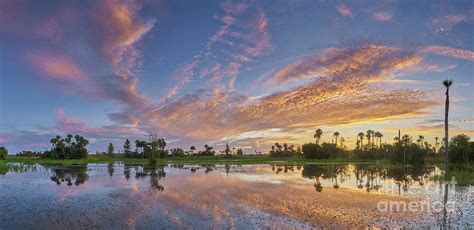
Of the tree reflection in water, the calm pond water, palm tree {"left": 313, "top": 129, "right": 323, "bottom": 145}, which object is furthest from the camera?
palm tree {"left": 313, "top": 129, "right": 323, "bottom": 145}

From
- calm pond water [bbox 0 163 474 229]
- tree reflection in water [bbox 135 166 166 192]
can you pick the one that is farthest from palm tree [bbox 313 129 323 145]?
calm pond water [bbox 0 163 474 229]

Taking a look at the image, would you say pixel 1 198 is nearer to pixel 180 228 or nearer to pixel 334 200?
pixel 180 228

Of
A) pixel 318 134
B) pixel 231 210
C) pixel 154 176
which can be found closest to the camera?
pixel 231 210

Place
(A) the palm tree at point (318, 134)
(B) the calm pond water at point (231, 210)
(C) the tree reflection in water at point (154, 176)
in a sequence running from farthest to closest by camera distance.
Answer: (A) the palm tree at point (318, 134) → (C) the tree reflection in water at point (154, 176) → (B) the calm pond water at point (231, 210)

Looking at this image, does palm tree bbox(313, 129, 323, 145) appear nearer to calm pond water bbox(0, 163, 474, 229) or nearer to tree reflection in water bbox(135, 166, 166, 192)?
tree reflection in water bbox(135, 166, 166, 192)

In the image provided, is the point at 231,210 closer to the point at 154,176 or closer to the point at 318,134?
the point at 154,176

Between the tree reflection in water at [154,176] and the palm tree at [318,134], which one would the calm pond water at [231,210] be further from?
the palm tree at [318,134]

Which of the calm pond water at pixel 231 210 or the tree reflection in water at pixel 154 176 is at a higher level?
the calm pond water at pixel 231 210

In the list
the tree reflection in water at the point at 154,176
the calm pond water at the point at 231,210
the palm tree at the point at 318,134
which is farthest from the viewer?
the palm tree at the point at 318,134

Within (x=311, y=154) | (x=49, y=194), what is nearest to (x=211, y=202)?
(x=49, y=194)

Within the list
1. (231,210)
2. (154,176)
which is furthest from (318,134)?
(231,210)

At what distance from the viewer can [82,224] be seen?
16828mm

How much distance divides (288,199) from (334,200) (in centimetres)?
328

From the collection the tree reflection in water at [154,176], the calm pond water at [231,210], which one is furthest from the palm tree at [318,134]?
the calm pond water at [231,210]
